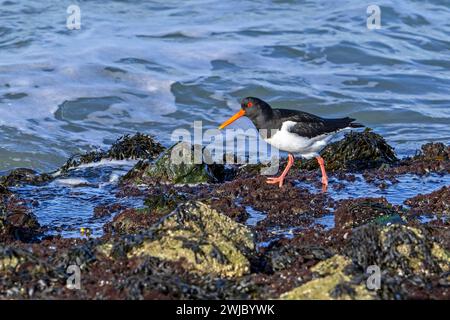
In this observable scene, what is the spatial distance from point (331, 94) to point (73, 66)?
4.71m

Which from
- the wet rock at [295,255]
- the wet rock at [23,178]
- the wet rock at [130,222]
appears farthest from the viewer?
the wet rock at [23,178]

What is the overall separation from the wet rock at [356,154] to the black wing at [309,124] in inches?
19.7

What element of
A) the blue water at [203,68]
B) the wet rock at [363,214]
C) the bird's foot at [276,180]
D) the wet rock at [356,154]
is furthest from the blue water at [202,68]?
the wet rock at [363,214]

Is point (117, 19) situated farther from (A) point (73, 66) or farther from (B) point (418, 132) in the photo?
(B) point (418, 132)

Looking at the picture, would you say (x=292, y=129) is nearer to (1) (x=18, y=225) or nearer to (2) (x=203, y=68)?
(1) (x=18, y=225)

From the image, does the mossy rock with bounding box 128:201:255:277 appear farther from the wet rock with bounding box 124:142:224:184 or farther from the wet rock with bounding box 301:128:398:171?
the wet rock with bounding box 301:128:398:171

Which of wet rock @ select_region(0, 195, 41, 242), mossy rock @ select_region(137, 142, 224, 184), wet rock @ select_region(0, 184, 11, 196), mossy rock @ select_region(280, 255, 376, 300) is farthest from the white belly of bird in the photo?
mossy rock @ select_region(280, 255, 376, 300)

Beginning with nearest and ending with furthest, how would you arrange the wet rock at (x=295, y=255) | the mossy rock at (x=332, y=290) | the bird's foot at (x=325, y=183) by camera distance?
the mossy rock at (x=332, y=290) → the wet rock at (x=295, y=255) → the bird's foot at (x=325, y=183)

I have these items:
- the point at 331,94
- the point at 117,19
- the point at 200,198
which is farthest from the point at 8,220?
the point at 117,19

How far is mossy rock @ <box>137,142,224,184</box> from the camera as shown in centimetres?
780

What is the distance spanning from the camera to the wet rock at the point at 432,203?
656 cm

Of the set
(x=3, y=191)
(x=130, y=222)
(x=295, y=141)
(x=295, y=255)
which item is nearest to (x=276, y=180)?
(x=295, y=141)

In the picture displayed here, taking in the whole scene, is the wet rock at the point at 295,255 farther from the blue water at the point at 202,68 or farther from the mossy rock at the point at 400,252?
the blue water at the point at 202,68

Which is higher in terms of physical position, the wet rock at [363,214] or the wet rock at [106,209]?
the wet rock at [363,214]
